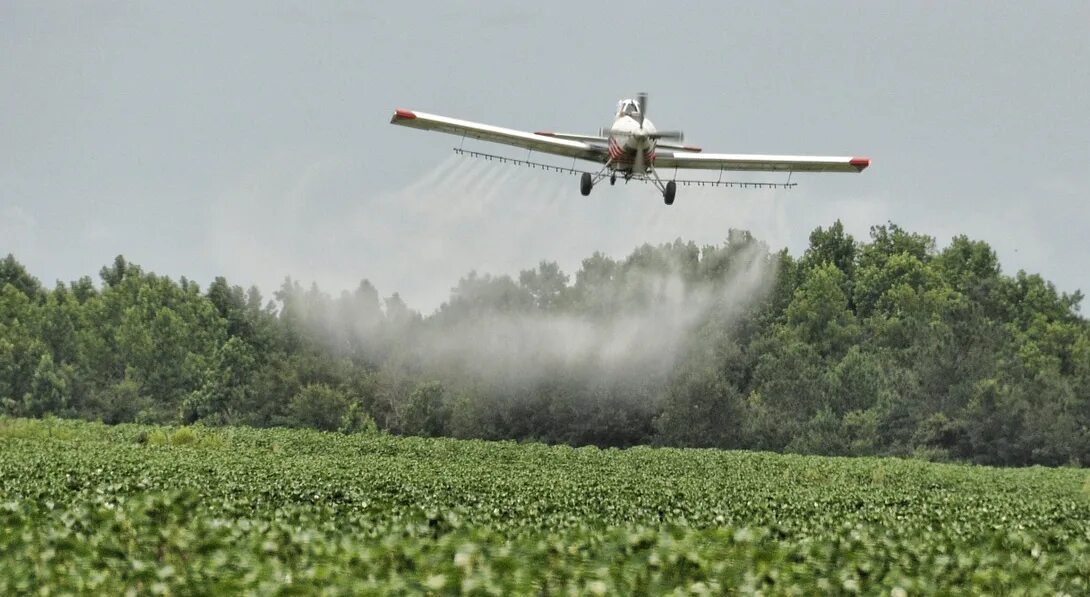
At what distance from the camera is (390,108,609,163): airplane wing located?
45219 millimetres

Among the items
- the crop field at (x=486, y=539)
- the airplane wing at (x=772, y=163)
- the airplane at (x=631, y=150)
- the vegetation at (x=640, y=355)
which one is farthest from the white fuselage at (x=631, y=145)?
the vegetation at (x=640, y=355)

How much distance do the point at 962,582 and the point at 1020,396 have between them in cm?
7851

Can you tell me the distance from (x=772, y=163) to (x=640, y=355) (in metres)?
50.1

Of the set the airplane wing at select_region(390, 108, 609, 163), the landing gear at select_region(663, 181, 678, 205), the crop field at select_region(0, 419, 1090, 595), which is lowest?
the crop field at select_region(0, 419, 1090, 595)

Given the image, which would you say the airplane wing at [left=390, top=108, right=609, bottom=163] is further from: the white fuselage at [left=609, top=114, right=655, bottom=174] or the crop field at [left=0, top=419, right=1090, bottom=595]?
the crop field at [left=0, top=419, right=1090, bottom=595]

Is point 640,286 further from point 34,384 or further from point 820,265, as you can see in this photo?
point 34,384

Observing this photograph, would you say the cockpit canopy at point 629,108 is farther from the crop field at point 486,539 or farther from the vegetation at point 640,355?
the vegetation at point 640,355

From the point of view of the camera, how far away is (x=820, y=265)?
12400cm

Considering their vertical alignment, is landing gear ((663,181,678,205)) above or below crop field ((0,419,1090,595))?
above

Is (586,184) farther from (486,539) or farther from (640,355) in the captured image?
(640,355)

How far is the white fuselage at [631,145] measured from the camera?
4044 cm

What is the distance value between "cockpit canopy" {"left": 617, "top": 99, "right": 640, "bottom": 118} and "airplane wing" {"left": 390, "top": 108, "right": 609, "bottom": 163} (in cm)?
294

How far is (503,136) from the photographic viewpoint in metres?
47.2

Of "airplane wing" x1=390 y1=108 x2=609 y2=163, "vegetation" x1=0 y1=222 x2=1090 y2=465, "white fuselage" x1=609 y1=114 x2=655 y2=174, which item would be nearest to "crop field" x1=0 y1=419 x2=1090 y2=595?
"white fuselage" x1=609 y1=114 x2=655 y2=174
